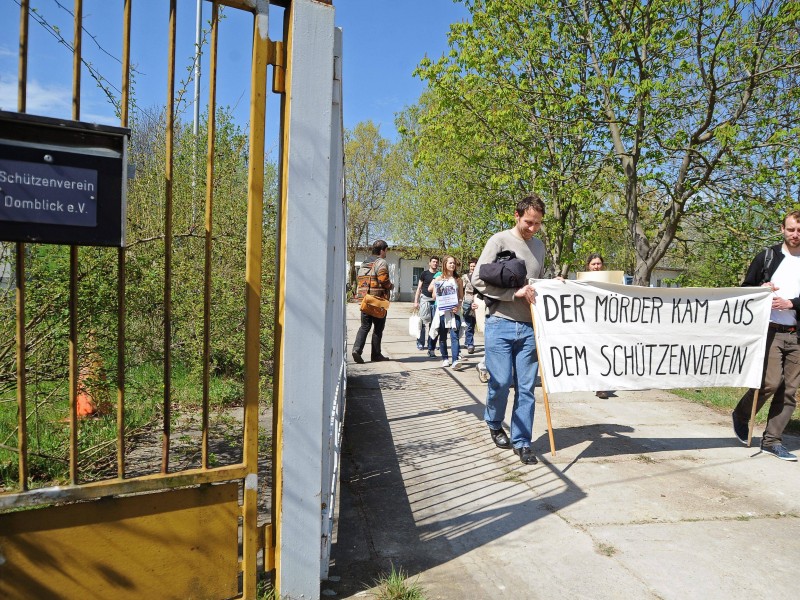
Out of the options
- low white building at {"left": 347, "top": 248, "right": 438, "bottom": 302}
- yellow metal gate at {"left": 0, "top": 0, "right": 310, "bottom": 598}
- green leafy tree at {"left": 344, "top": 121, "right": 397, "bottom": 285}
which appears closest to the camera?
A: yellow metal gate at {"left": 0, "top": 0, "right": 310, "bottom": 598}

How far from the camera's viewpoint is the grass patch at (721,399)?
6438mm

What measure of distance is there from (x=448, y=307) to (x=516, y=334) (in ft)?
16.6

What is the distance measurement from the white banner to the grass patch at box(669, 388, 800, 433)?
1479mm

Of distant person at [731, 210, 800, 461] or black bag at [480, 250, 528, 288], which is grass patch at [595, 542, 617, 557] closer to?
black bag at [480, 250, 528, 288]

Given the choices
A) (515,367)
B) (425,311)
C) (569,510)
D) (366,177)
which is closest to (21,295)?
(569,510)

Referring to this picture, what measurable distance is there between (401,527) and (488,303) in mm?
2119

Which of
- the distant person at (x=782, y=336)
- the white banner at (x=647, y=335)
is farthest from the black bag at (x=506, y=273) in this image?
the distant person at (x=782, y=336)

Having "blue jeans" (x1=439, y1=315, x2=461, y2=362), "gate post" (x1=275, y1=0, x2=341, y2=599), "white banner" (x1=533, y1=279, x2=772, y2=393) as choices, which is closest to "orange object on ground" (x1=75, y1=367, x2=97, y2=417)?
"gate post" (x1=275, y1=0, x2=341, y2=599)

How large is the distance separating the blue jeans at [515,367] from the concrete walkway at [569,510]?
1.12 feet

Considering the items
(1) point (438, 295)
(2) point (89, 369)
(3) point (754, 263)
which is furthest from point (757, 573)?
(1) point (438, 295)

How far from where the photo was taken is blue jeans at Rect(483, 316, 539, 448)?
465cm

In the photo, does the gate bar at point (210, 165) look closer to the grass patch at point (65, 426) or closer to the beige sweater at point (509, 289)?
the grass patch at point (65, 426)

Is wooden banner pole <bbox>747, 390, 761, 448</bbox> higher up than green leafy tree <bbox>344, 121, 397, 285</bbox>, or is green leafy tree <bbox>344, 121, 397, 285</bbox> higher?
green leafy tree <bbox>344, 121, 397, 285</bbox>

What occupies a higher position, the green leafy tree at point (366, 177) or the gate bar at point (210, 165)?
the green leafy tree at point (366, 177)
